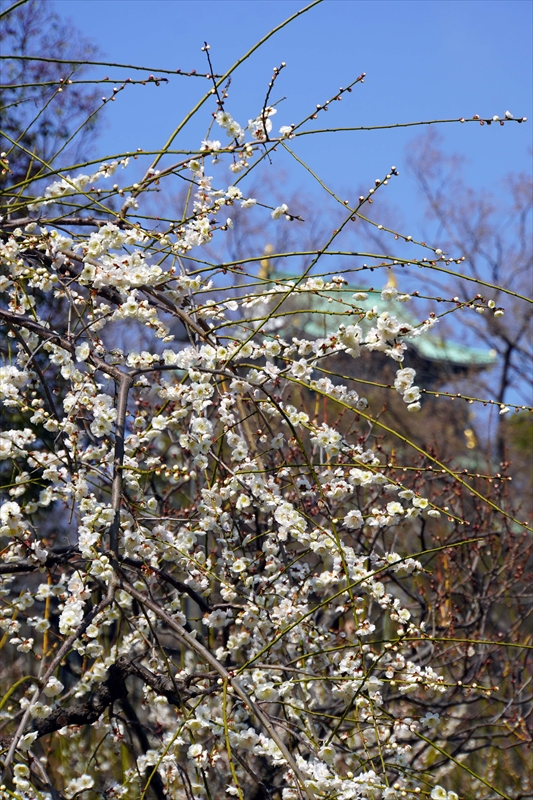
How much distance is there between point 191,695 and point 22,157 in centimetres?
382

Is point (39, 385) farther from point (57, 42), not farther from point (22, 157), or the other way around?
point (57, 42)

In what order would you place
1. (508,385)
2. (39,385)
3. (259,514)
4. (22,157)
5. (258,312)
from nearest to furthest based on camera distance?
(39,385), (258,312), (259,514), (22,157), (508,385)

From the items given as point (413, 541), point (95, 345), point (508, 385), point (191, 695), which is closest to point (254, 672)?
point (191, 695)

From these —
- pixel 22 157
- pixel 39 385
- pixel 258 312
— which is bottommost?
pixel 39 385

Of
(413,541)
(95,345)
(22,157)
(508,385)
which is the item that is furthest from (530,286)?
(95,345)

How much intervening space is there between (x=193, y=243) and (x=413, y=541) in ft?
13.3

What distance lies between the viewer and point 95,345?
1996 millimetres

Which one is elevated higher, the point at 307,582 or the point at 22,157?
the point at 22,157

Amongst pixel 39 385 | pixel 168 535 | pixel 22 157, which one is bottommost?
pixel 168 535

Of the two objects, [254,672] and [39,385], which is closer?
[254,672]

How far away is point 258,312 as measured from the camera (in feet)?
8.21

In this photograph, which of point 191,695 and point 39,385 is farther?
point 39,385

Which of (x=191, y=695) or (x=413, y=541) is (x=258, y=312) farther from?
(x=413, y=541)

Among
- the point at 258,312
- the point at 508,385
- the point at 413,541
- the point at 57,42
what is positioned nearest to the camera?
the point at 258,312
